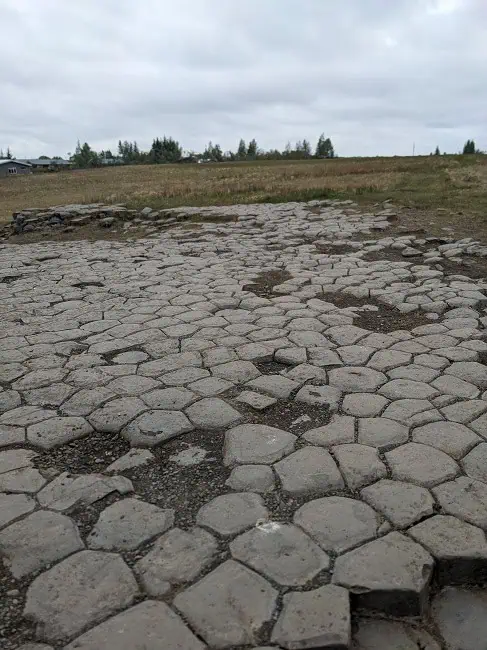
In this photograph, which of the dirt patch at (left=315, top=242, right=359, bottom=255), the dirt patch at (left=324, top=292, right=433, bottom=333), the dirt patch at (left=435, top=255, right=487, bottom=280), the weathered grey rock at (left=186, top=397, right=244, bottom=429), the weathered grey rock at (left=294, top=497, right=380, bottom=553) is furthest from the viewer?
the dirt patch at (left=315, top=242, right=359, bottom=255)

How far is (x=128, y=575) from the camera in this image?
1789 millimetres

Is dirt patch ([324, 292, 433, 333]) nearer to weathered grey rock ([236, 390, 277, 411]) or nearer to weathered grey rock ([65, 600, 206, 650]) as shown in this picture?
weathered grey rock ([236, 390, 277, 411])

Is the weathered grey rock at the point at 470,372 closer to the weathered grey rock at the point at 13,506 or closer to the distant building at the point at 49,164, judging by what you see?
the weathered grey rock at the point at 13,506

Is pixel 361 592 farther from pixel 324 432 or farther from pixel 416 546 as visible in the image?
pixel 324 432

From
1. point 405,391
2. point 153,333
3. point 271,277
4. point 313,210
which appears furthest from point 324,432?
point 313,210

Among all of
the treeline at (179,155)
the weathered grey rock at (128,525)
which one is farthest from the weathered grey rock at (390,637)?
the treeline at (179,155)

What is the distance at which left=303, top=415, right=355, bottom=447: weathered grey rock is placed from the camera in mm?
2527

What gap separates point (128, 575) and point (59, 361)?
6.79ft

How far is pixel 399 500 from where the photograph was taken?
6.93 feet

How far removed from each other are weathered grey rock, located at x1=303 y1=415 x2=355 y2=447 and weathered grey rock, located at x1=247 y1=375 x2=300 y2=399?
15.4 inches

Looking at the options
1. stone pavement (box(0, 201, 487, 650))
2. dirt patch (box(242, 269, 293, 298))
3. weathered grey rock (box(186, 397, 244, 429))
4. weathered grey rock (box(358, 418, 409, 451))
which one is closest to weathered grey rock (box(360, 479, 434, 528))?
stone pavement (box(0, 201, 487, 650))

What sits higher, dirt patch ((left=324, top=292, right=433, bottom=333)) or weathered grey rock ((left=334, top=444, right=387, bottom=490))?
dirt patch ((left=324, top=292, right=433, bottom=333))

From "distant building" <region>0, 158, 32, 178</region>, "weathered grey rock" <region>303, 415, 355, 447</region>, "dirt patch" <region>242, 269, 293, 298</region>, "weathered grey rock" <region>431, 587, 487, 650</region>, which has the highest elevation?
"distant building" <region>0, 158, 32, 178</region>

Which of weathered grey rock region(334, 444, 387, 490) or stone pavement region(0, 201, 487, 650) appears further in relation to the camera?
weathered grey rock region(334, 444, 387, 490)
